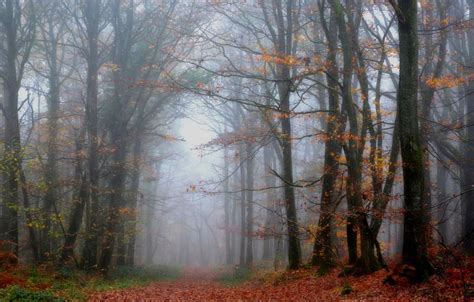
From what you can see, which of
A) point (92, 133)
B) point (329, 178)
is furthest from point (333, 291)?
point (92, 133)

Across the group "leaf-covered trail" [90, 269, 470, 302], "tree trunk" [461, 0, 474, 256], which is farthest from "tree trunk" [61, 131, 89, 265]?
"tree trunk" [461, 0, 474, 256]

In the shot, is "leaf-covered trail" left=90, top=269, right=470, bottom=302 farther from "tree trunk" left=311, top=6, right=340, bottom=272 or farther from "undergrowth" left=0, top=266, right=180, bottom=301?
"undergrowth" left=0, top=266, right=180, bottom=301

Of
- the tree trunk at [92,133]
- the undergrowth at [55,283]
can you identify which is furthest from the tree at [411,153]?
the tree trunk at [92,133]

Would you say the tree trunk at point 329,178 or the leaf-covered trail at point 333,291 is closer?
the leaf-covered trail at point 333,291

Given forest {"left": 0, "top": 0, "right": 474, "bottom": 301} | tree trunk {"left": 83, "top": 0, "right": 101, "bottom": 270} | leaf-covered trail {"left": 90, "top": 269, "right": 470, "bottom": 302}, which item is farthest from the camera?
tree trunk {"left": 83, "top": 0, "right": 101, "bottom": 270}

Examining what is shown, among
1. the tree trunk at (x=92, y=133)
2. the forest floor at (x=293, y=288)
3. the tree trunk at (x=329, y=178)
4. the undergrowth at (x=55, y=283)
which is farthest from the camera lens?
the tree trunk at (x=92, y=133)

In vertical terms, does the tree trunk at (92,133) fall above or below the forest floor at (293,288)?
above

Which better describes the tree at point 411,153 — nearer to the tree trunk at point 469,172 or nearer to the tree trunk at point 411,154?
the tree trunk at point 411,154

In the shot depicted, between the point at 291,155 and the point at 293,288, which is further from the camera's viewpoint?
the point at 291,155

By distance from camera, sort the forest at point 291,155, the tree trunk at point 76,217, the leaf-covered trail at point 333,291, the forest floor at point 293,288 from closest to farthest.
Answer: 1. the leaf-covered trail at point 333,291
2. the forest floor at point 293,288
3. the forest at point 291,155
4. the tree trunk at point 76,217

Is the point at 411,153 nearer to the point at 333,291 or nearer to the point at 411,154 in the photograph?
the point at 411,154

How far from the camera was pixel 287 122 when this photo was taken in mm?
16859

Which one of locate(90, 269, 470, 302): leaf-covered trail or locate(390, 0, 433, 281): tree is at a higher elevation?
locate(390, 0, 433, 281): tree

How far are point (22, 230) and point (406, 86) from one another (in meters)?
18.9
